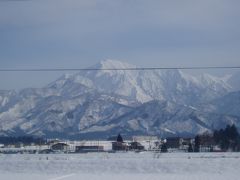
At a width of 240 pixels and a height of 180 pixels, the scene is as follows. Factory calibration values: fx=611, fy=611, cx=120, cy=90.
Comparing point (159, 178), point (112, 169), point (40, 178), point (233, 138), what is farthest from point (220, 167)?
point (233, 138)

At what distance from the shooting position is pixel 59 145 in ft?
377

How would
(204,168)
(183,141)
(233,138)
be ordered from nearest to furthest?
(204,168), (233,138), (183,141)

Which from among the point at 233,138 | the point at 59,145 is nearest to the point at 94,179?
the point at 233,138

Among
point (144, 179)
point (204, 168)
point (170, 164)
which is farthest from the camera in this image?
point (170, 164)

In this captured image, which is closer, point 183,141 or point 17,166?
point 17,166

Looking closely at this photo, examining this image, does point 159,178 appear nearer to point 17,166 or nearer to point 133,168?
point 133,168

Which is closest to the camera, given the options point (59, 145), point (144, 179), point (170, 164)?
point (144, 179)

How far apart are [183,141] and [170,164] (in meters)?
69.2

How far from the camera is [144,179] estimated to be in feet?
77.0

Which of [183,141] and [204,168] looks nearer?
[204,168]

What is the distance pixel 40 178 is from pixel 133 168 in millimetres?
9659

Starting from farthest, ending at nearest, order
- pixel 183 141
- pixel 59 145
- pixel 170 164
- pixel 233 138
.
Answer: pixel 59 145, pixel 183 141, pixel 233 138, pixel 170 164

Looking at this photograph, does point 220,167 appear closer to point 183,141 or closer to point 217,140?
point 217,140

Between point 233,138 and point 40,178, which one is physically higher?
point 233,138
